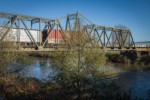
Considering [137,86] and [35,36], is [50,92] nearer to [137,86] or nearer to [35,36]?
[137,86]

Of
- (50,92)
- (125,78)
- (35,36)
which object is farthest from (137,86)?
(35,36)

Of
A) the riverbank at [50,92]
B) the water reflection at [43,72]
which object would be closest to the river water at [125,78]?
the water reflection at [43,72]

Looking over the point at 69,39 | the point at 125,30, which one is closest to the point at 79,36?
the point at 69,39

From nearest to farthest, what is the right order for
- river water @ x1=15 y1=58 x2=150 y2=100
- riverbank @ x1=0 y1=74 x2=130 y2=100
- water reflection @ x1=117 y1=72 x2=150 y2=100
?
riverbank @ x1=0 y1=74 x2=130 y2=100, river water @ x1=15 y1=58 x2=150 y2=100, water reflection @ x1=117 y1=72 x2=150 y2=100

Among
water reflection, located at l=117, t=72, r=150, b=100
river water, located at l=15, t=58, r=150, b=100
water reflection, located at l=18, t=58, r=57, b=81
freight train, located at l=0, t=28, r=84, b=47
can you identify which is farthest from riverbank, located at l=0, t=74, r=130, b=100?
water reflection, located at l=117, t=72, r=150, b=100

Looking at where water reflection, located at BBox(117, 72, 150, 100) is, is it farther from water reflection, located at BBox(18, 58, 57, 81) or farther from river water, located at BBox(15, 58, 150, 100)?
water reflection, located at BBox(18, 58, 57, 81)

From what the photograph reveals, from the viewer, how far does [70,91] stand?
17.1 metres

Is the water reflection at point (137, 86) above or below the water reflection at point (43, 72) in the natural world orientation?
below

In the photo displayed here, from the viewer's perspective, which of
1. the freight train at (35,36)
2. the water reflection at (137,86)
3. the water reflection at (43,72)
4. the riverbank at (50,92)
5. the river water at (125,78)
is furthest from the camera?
the water reflection at (137,86)

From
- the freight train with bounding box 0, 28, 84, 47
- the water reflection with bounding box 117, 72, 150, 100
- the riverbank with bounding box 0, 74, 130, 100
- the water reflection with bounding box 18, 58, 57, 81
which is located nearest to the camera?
the riverbank with bounding box 0, 74, 130, 100

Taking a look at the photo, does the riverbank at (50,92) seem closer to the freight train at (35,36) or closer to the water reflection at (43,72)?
the water reflection at (43,72)

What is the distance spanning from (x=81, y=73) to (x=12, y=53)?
11.3 meters

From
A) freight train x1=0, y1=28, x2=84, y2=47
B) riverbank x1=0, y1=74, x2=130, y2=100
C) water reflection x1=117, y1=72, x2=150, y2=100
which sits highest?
freight train x1=0, y1=28, x2=84, y2=47

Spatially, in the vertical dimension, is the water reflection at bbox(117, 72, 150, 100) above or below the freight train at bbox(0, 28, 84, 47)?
below
